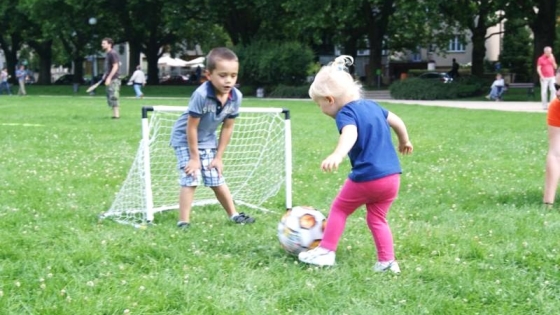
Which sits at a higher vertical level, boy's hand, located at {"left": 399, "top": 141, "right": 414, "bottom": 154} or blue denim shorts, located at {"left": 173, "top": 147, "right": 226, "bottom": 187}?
boy's hand, located at {"left": 399, "top": 141, "right": 414, "bottom": 154}

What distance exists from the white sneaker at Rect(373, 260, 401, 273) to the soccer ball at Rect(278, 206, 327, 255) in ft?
2.06

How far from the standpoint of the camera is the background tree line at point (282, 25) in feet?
129

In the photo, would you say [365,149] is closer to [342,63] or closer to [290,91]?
[342,63]

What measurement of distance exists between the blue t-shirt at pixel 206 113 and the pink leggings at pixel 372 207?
5.47 ft

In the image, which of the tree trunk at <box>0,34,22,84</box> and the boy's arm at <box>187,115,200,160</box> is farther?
the tree trunk at <box>0,34,22,84</box>

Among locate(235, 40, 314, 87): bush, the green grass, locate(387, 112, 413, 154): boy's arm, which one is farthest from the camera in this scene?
locate(235, 40, 314, 87): bush

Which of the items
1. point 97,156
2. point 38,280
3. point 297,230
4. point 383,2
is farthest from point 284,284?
point 383,2

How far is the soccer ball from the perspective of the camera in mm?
5441

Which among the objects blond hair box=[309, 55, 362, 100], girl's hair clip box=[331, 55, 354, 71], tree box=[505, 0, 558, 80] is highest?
tree box=[505, 0, 558, 80]

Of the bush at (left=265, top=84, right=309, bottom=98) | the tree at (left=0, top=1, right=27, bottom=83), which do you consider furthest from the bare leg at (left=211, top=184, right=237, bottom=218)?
the tree at (left=0, top=1, right=27, bottom=83)

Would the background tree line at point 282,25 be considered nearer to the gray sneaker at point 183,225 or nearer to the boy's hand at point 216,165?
the boy's hand at point 216,165

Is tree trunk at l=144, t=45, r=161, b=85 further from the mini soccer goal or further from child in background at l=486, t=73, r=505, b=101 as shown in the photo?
the mini soccer goal

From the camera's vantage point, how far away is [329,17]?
3969cm

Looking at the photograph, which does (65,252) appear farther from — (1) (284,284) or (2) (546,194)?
(2) (546,194)
